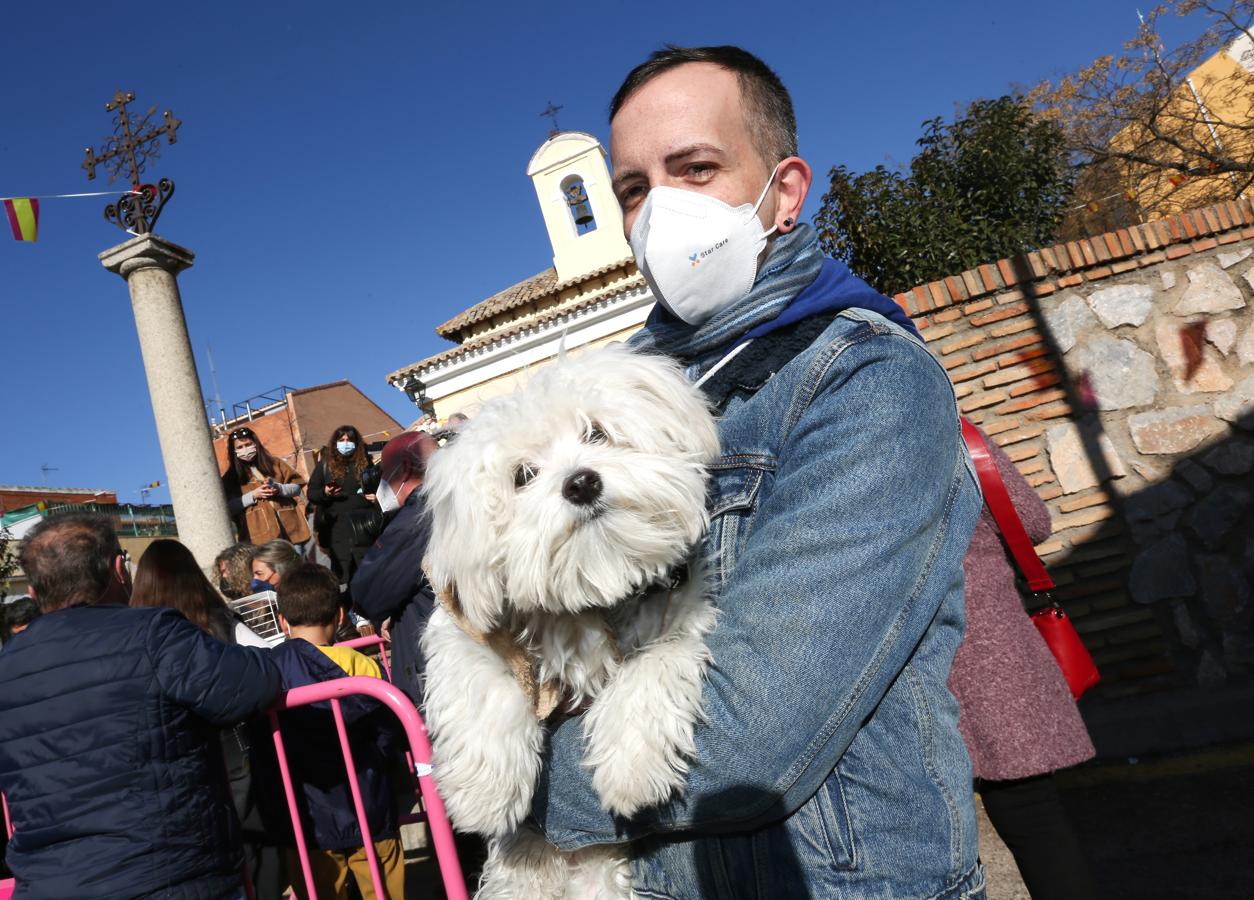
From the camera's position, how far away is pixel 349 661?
153 inches

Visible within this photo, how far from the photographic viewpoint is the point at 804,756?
1.07 metres

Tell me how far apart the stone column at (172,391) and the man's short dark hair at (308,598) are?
3.06 meters

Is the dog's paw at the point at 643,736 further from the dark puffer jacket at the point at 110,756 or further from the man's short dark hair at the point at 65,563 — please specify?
the man's short dark hair at the point at 65,563

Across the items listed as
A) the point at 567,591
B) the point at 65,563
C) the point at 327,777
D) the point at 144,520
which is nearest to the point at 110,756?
the point at 65,563

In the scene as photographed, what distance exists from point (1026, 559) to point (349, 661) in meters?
3.09

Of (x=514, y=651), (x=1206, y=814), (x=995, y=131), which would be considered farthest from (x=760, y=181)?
(x=995, y=131)

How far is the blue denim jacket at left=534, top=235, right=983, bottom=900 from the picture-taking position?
106cm

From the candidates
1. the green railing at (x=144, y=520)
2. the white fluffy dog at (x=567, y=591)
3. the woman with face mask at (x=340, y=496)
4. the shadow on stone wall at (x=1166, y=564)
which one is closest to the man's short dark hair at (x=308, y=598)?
the woman with face mask at (x=340, y=496)

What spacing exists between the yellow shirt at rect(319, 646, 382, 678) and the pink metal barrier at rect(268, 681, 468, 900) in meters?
0.55

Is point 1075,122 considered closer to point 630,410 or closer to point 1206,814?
point 1206,814

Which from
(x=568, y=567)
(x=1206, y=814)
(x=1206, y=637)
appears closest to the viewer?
(x=568, y=567)

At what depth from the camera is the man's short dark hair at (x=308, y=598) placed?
3.91 metres

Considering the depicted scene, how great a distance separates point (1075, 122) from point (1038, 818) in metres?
20.6

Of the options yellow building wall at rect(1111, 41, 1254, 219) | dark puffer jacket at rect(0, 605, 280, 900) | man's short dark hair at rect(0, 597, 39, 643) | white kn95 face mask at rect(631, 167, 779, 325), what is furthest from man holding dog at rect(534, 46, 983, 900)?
yellow building wall at rect(1111, 41, 1254, 219)
